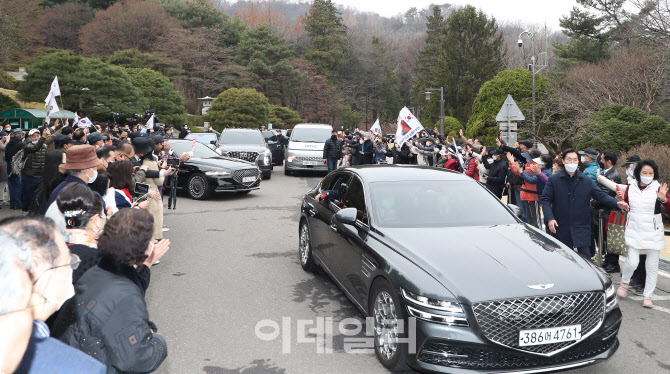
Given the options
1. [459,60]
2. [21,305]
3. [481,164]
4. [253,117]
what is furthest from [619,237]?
[459,60]

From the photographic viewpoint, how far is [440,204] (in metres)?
5.28

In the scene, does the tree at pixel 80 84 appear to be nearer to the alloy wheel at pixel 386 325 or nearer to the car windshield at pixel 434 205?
the car windshield at pixel 434 205

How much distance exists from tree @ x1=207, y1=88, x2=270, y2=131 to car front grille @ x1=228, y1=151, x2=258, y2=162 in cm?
2884

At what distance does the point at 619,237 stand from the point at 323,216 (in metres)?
3.71

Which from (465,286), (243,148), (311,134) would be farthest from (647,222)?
(311,134)

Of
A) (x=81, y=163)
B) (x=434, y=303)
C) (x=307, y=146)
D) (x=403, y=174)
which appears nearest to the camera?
(x=434, y=303)

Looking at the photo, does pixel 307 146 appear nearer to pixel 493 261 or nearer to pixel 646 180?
pixel 646 180

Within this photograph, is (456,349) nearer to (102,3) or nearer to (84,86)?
(84,86)

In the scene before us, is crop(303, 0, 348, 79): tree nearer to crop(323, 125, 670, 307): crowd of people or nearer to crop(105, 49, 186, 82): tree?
crop(105, 49, 186, 82): tree

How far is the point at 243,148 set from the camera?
1745 centimetres

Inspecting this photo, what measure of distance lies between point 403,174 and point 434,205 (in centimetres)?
70

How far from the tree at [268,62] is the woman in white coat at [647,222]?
54.7 m

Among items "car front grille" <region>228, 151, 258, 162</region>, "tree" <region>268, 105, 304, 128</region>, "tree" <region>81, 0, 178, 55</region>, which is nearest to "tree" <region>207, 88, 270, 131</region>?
"tree" <region>268, 105, 304, 128</region>

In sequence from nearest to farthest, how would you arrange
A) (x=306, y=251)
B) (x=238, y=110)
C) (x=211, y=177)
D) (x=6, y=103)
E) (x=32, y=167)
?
(x=306, y=251)
(x=32, y=167)
(x=211, y=177)
(x=6, y=103)
(x=238, y=110)
